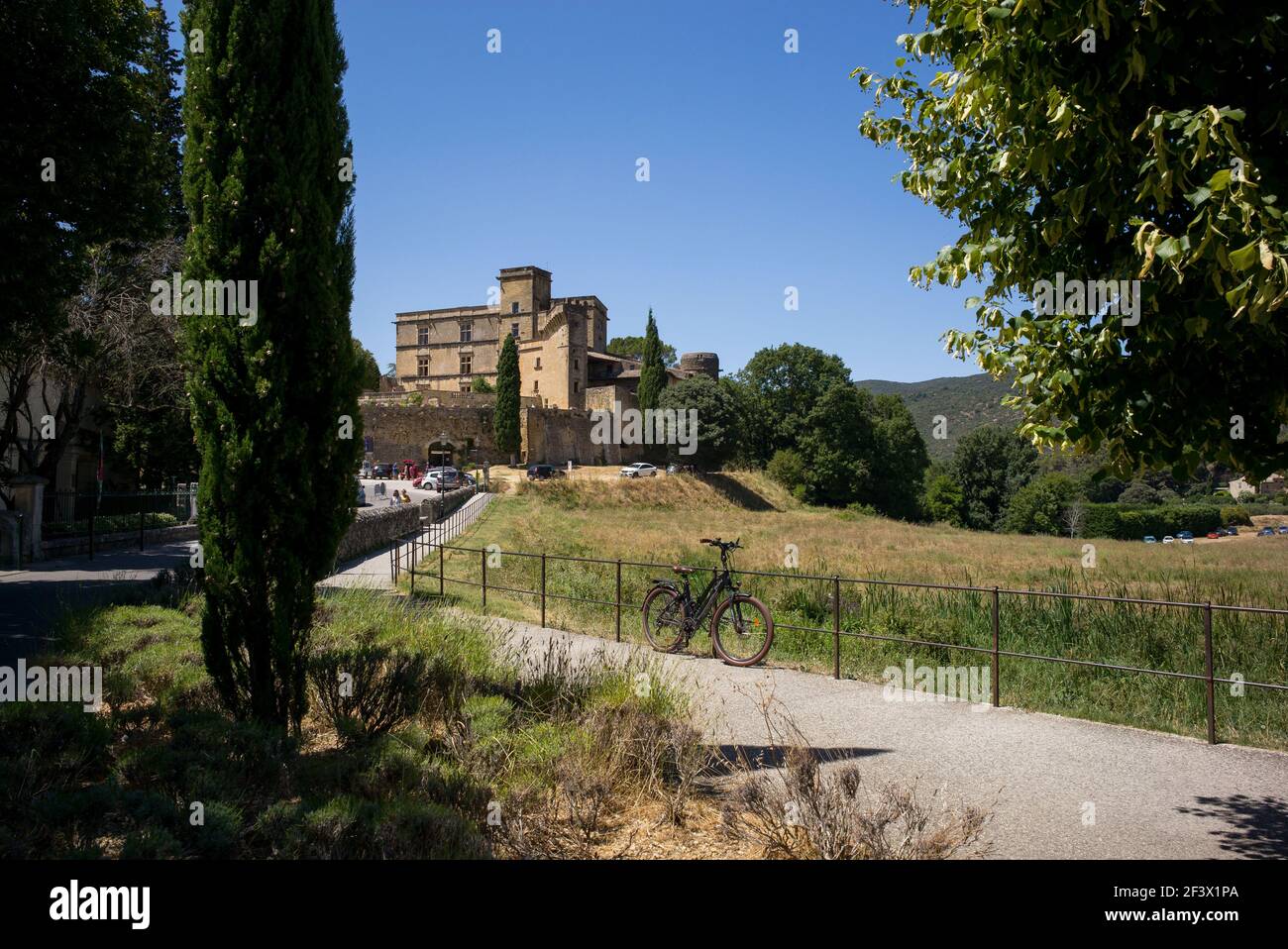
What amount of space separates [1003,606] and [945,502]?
65.0m

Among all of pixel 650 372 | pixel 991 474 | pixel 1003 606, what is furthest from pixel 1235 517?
pixel 1003 606

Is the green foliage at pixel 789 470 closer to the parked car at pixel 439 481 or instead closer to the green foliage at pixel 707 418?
the green foliage at pixel 707 418

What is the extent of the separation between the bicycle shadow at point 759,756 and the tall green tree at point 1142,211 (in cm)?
288

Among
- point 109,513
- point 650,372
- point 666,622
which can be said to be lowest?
point 666,622

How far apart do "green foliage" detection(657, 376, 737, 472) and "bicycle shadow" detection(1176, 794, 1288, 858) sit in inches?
2255

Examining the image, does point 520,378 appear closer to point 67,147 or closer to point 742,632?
point 67,147

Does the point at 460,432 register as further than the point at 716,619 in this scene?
Yes

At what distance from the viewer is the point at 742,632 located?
10.3 metres

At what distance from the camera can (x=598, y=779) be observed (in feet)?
17.1

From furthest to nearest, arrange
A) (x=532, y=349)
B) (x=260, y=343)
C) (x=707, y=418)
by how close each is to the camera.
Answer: (x=532, y=349) < (x=707, y=418) < (x=260, y=343)

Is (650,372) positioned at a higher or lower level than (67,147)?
higher

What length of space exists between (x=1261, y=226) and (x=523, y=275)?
84342 millimetres

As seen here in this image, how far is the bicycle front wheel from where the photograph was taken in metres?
9.73
